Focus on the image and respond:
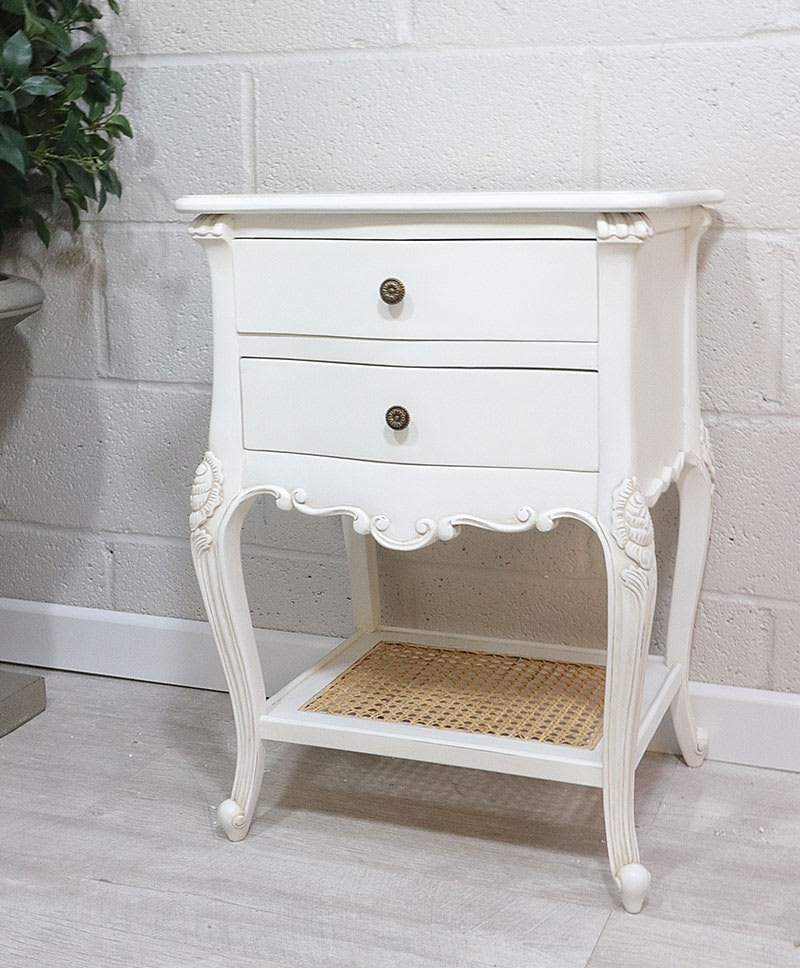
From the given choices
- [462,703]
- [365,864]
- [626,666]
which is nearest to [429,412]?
[626,666]

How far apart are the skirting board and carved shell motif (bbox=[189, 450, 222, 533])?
0.55 m

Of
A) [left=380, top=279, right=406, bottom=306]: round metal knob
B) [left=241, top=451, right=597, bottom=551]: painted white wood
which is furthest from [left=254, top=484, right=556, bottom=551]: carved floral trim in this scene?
[left=380, top=279, right=406, bottom=306]: round metal knob

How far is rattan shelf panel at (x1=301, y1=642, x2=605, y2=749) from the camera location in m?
1.50

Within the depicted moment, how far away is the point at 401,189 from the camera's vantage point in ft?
5.70

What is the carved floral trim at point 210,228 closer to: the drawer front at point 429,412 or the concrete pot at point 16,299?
the drawer front at point 429,412

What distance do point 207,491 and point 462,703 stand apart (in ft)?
1.45

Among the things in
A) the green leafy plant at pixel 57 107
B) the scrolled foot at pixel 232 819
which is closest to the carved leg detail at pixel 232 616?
the scrolled foot at pixel 232 819

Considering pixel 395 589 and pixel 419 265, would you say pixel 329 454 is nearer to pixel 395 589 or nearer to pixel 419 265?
pixel 419 265

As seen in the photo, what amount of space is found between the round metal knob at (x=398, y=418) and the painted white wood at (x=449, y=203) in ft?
0.70

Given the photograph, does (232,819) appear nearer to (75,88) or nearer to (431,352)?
(431,352)

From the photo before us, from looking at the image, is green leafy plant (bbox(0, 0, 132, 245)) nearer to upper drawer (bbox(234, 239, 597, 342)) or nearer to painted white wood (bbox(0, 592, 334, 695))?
upper drawer (bbox(234, 239, 597, 342))

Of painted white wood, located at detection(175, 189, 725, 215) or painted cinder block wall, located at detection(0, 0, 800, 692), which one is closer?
painted white wood, located at detection(175, 189, 725, 215)

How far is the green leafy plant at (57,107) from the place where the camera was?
64.3 inches

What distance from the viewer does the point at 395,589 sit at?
189cm
